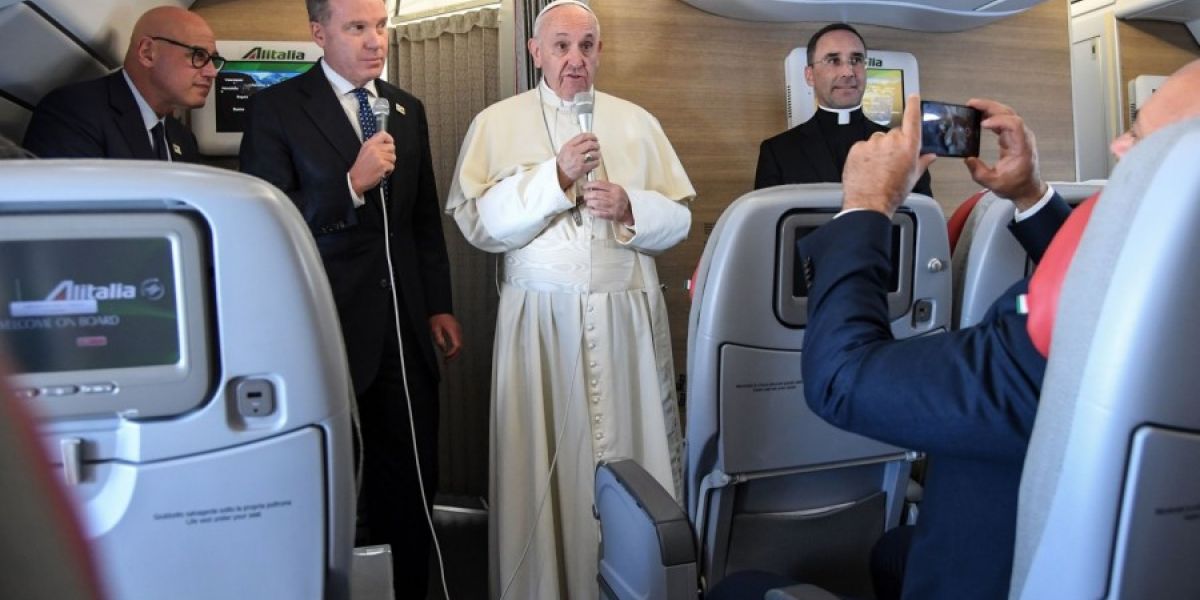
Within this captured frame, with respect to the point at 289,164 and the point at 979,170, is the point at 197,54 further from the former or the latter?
the point at 979,170

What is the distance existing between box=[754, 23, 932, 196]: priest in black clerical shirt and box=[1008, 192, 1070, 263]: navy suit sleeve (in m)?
1.90

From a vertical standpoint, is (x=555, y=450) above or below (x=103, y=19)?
below

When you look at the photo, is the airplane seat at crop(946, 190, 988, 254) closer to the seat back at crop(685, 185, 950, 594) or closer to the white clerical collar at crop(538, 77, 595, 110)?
the seat back at crop(685, 185, 950, 594)

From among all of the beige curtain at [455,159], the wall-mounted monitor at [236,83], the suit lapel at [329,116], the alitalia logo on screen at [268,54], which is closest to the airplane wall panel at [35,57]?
the wall-mounted monitor at [236,83]

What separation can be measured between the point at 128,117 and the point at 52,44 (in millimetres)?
297

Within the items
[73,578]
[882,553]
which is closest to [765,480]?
[882,553]

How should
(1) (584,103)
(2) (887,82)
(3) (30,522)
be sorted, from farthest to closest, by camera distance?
(2) (887,82)
(1) (584,103)
(3) (30,522)

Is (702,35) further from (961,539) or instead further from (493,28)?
(961,539)

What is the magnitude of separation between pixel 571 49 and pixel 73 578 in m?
2.98

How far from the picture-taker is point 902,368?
3.87ft

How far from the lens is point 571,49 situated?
315cm

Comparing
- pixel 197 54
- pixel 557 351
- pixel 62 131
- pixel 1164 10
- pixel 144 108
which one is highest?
pixel 1164 10

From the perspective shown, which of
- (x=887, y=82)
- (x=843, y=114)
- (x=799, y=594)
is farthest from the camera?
(x=887, y=82)

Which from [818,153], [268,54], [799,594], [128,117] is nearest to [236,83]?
[268,54]
